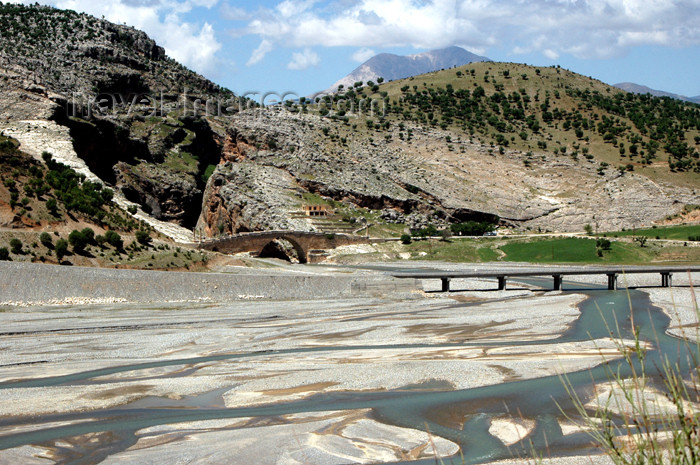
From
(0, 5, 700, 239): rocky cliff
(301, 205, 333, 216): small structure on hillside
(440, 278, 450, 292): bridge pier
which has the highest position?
(0, 5, 700, 239): rocky cliff

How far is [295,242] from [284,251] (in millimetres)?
5666

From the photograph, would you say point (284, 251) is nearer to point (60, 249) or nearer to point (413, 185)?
point (413, 185)

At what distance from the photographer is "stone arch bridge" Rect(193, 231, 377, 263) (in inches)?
3492

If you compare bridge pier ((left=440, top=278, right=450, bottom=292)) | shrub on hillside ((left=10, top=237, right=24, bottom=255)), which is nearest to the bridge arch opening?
bridge pier ((left=440, top=278, right=450, bottom=292))

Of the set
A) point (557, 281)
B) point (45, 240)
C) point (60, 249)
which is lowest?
point (557, 281)

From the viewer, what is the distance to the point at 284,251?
95812 millimetres

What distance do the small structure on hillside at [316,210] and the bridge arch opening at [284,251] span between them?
7.33 metres

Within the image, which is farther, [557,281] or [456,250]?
[456,250]

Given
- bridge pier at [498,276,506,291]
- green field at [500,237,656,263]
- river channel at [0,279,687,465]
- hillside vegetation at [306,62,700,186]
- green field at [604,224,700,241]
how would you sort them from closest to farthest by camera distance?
1. river channel at [0,279,687,465]
2. bridge pier at [498,276,506,291]
3. green field at [500,237,656,263]
4. green field at [604,224,700,241]
5. hillside vegetation at [306,62,700,186]

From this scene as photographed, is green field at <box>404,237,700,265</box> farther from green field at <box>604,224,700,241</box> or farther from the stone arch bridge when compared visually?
the stone arch bridge

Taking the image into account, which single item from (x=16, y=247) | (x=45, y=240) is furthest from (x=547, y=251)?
(x=16, y=247)

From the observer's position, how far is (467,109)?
139000 mm

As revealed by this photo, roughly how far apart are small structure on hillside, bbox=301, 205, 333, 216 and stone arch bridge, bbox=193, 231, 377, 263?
10657 mm

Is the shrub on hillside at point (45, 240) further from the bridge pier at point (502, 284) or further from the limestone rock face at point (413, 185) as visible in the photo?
the limestone rock face at point (413, 185)
